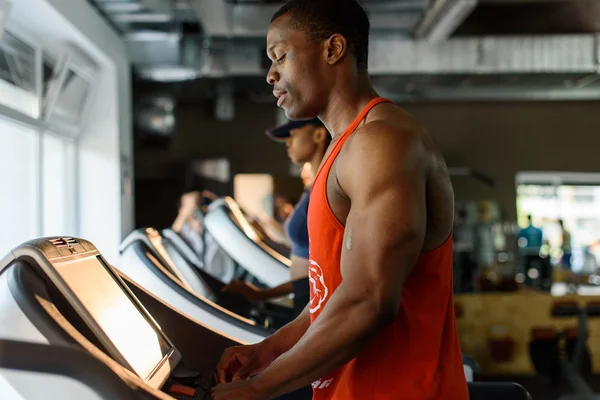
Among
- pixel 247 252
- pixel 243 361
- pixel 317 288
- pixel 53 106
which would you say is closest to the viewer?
pixel 317 288

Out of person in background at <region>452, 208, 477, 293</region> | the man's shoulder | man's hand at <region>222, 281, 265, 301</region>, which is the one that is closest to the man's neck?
the man's shoulder

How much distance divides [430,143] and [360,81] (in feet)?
0.66

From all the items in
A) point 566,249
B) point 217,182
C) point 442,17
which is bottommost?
point 566,249

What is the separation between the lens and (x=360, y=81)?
1.19 meters

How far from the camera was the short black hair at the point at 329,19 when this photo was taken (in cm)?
114

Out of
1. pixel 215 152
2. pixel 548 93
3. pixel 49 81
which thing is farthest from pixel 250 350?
pixel 548 93

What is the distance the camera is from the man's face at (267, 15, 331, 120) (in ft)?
3.77

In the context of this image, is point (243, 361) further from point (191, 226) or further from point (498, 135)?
point (498, 135)

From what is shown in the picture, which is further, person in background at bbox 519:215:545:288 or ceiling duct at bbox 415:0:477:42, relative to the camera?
person in background at bbox 519:215:545:288

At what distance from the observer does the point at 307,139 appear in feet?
8.73

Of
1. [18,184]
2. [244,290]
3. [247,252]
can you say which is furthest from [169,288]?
[18,184]

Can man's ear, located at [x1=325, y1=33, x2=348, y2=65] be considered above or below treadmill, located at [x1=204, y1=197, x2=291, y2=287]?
above

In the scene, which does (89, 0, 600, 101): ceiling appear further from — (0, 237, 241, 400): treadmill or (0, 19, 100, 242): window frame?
(0, 237, 241, 400): treadmill

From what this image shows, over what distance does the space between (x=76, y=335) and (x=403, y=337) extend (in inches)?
18.1
